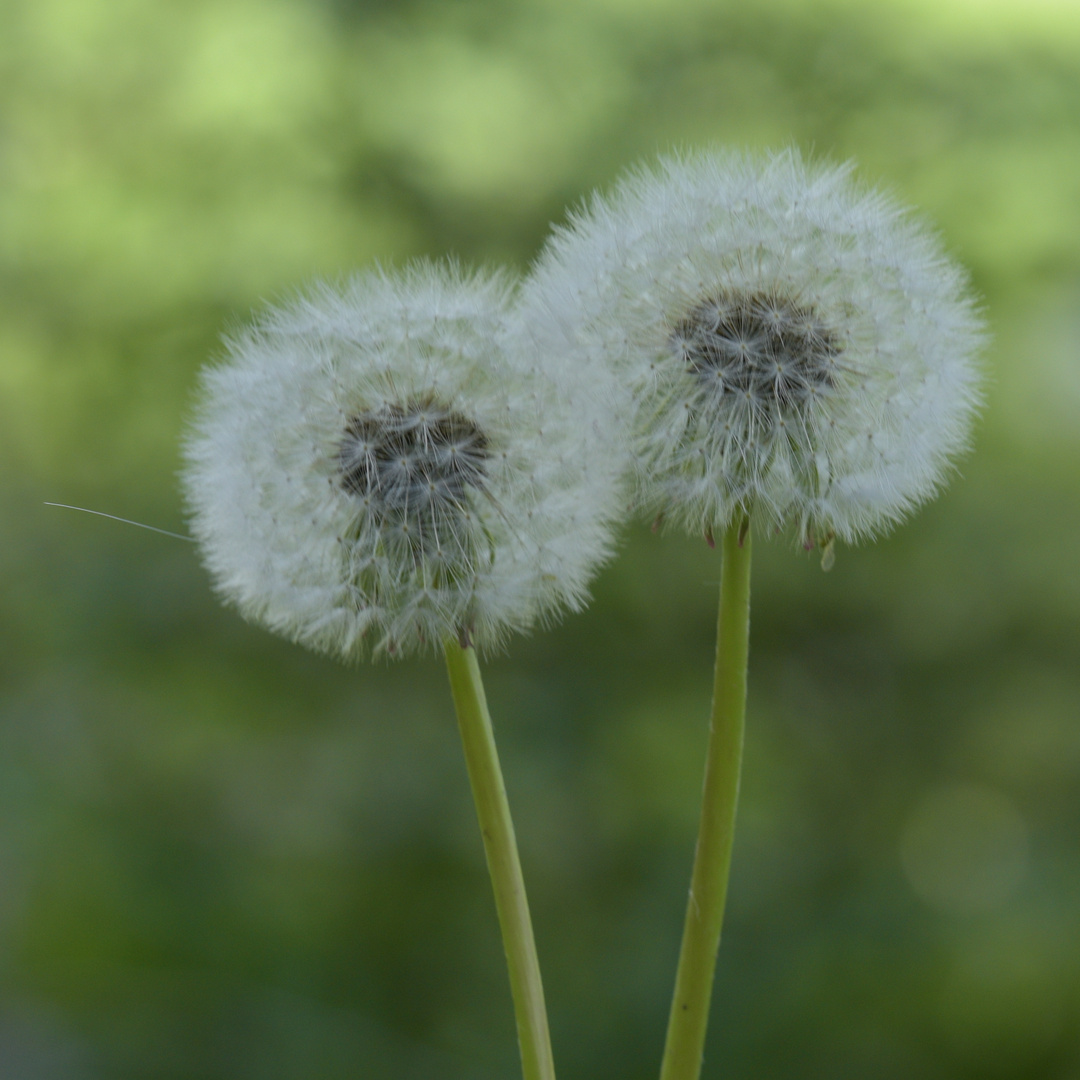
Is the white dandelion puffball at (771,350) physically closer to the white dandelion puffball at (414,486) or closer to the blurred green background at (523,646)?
the white dandelion puffball at (414,486)

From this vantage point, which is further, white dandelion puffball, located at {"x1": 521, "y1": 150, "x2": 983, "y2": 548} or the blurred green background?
the blurred green background

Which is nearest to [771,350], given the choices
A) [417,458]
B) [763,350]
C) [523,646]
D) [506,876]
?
[763,350]

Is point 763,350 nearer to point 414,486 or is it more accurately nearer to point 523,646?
point 414,486

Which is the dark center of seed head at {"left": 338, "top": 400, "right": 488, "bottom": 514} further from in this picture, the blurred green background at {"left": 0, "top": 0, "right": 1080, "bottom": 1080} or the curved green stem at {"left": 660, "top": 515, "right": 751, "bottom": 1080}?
the blurred green background at {"left": 0, "top": 0, "right": 1080, "bottom": 1080}

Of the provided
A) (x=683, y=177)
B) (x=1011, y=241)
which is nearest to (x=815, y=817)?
(x=1011, y=241)

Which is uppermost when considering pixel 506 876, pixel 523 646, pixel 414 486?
pixel 523 646

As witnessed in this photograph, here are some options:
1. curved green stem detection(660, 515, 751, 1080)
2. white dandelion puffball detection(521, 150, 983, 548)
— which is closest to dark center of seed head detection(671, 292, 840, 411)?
white dandelion puffball detection(521, 150, 983, 548)

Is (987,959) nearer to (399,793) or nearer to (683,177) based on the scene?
(399,793)
